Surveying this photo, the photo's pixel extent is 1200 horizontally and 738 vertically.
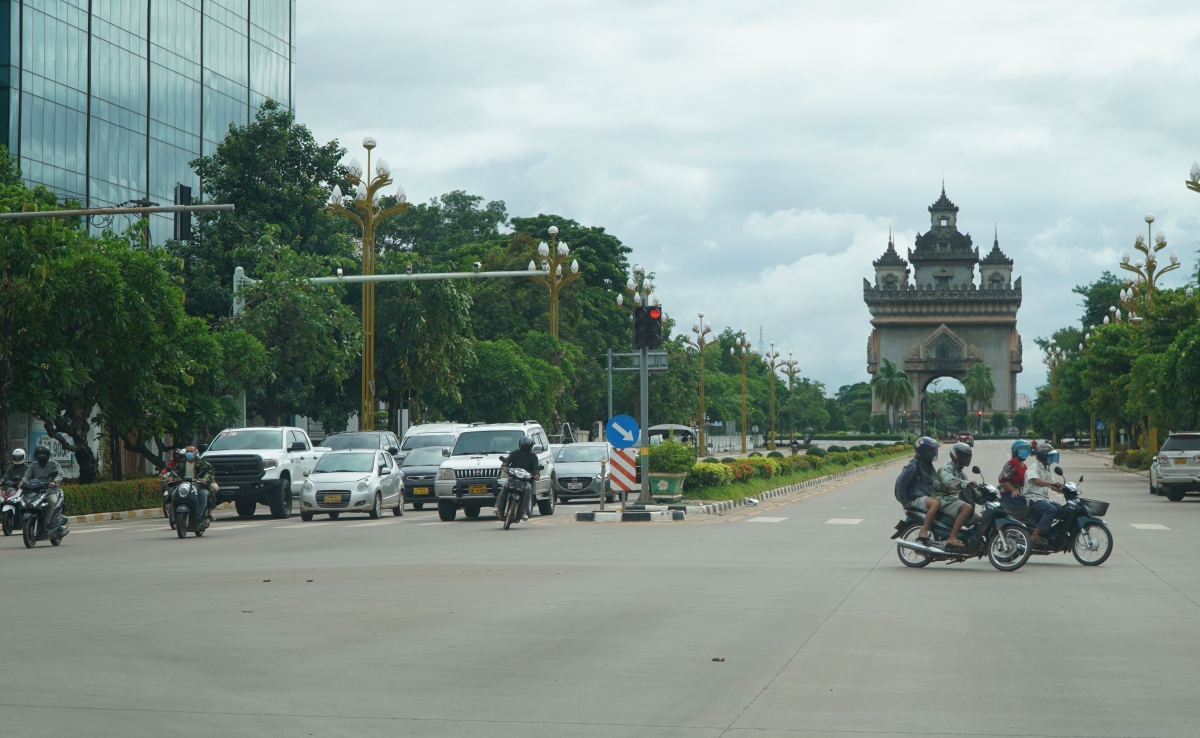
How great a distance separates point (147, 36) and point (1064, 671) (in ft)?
184

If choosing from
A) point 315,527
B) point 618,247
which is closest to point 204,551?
point 315,527

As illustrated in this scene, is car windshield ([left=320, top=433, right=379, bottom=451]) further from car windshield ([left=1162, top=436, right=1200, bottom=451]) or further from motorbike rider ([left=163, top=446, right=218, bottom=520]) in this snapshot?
car windshield ([left=1162, top=436, right=1200, bottom=451])

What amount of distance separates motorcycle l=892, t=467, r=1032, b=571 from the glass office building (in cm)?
4140

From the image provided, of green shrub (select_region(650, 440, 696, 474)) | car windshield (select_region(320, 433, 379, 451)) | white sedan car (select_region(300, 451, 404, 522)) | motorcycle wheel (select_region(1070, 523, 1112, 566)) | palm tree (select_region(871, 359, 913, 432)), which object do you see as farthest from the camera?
palm tree (select_region(871, 359, 913, 432))

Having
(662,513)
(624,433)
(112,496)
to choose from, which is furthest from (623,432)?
(112,496)

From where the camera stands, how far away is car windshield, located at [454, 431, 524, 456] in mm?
27875

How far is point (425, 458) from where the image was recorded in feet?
102

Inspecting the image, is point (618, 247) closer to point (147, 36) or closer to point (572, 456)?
point (147, 36)

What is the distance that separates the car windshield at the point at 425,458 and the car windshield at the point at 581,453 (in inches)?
144

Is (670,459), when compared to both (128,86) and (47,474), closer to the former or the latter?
(47,474)

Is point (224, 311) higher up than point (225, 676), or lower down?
higher up

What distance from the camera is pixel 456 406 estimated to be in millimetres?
52000

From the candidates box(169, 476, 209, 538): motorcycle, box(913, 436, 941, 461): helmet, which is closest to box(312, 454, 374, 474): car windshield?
box(169, 476, 209, 538): motorcycle

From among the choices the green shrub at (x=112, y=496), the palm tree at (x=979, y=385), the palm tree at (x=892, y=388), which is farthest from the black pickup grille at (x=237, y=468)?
the palm tree at (x=979, y=385)
